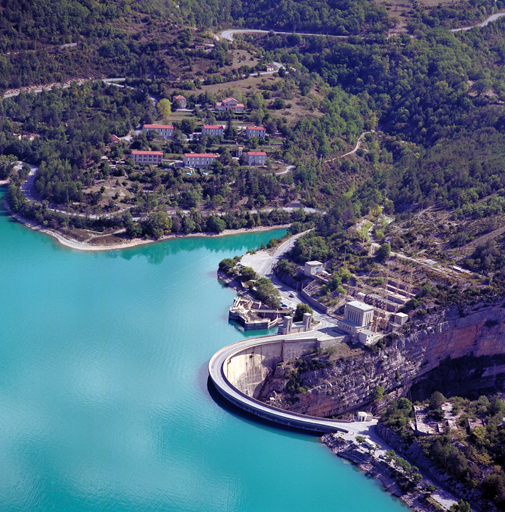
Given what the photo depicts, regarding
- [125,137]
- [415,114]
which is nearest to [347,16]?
[415,114]

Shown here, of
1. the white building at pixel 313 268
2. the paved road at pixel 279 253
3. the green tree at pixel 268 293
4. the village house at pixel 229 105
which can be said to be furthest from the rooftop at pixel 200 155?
the green tree at pixel 268 293

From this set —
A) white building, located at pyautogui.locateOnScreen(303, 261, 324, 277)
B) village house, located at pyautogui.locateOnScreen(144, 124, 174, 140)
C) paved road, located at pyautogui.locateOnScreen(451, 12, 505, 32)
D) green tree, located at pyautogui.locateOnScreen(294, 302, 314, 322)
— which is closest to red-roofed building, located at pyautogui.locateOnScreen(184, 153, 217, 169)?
village house, located at pyautogui.locateOnScreen(144, 124, 174, 140)

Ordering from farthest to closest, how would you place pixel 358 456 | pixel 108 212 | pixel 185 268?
pixel 108 212, pixel 185 268, pixel 358 456

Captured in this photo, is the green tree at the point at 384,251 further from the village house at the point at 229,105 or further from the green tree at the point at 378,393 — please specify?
the village house at the point at 229,105

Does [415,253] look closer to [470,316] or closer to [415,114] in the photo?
[470,316]

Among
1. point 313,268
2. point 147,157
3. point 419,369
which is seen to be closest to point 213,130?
point 147,157
